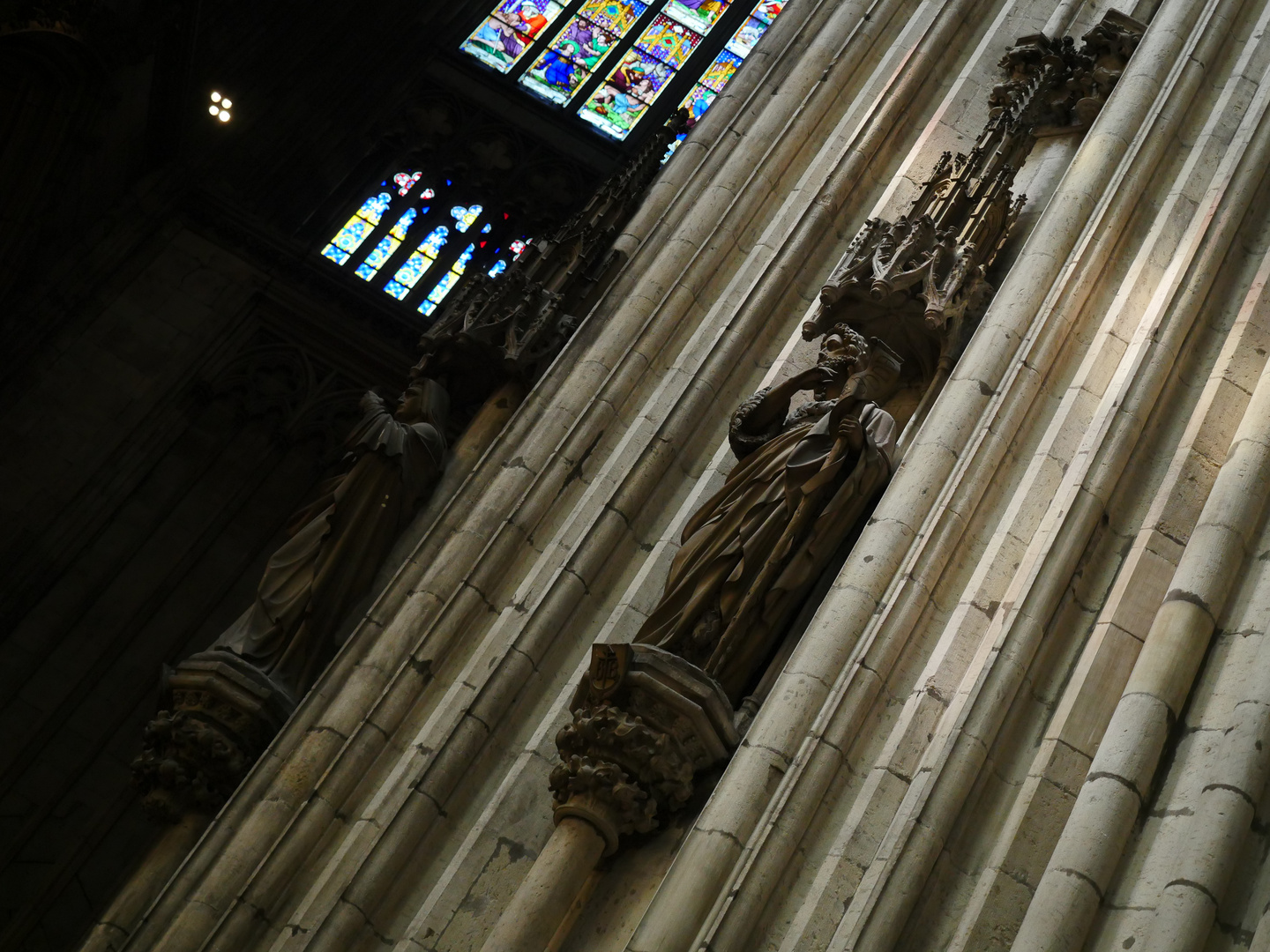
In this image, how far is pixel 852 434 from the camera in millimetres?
5719

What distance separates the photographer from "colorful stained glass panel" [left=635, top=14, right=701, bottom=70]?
673 inches

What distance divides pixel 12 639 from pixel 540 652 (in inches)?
280

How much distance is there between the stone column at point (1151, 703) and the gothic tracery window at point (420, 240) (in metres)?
11.0

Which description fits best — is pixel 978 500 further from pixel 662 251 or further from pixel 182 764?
pixel 182 764

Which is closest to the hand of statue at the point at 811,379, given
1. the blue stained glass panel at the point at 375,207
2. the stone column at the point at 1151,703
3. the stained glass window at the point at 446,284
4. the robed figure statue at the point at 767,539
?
the robed figure statue at the point at 767,539

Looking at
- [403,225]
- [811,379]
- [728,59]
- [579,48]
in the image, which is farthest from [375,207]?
[811,379]

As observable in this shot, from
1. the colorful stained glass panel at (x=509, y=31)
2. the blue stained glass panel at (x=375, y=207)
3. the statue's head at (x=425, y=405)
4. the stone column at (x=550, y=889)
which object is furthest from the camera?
the colorful stained glass panel at (x=509, y=31)

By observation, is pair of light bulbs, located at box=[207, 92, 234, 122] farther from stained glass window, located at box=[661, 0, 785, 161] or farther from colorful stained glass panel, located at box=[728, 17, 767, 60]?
colorful stained glass panel, located at box=[728, 17, 767, 60]

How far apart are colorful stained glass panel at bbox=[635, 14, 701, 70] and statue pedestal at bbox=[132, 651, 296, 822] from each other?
37.1 ft

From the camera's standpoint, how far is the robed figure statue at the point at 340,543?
787 cm

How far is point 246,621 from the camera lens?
7.94m

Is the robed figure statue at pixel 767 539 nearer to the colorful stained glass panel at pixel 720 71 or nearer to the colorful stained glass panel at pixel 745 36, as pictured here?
the colorful stained glass panel at pixel 720 71

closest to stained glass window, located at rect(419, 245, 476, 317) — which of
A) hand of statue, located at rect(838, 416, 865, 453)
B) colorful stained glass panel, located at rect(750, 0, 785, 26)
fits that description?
colorful stained glass panel, located at rect(750, 0, 785, 26)

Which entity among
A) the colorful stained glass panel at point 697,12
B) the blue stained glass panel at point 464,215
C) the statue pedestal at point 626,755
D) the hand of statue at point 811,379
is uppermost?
the colorful stained glass panel at point 697,12
